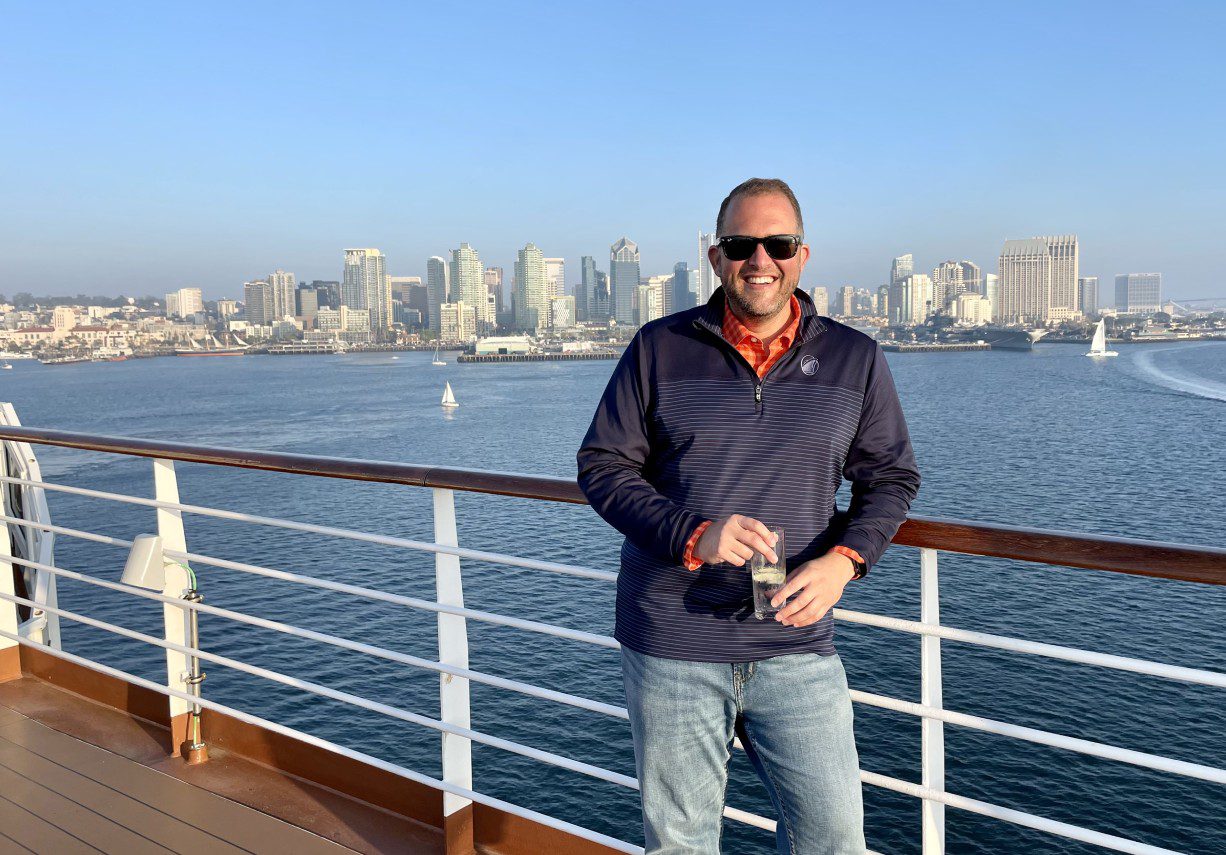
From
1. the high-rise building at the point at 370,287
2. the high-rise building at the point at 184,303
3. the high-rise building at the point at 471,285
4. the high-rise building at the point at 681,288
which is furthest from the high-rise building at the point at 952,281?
the high-rise building at the point at 184,303

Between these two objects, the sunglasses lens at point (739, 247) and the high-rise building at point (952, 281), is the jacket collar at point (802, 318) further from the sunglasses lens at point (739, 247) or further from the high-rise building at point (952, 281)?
the high-rise building at point (952, 281)

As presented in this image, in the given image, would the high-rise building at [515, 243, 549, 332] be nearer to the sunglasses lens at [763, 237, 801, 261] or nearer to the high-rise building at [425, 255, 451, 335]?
the high-rise building at [425, 255, 451, 335]

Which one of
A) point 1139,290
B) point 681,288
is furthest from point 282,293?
point 1139,290

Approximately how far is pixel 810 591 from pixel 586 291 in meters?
101

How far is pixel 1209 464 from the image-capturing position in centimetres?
2609

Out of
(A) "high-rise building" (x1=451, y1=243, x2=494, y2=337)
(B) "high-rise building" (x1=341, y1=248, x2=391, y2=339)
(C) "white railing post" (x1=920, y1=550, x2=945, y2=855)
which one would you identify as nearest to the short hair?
(C) "white railing post" (x1=920, y1=550, x2=945, y2=855)

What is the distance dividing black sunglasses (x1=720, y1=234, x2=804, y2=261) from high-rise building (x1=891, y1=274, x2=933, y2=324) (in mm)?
102716

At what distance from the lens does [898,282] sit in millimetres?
101375

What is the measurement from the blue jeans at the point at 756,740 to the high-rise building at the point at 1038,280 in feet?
346

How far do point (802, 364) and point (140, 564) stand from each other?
5.93ft

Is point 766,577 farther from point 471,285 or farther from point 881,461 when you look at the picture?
point 471,285

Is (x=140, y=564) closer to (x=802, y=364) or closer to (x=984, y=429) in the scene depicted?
(x=802, y=364)

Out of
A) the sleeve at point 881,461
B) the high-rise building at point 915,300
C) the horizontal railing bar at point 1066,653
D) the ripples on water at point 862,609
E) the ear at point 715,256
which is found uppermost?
the high-rise building at point 915,300

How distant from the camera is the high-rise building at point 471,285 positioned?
102 metres
